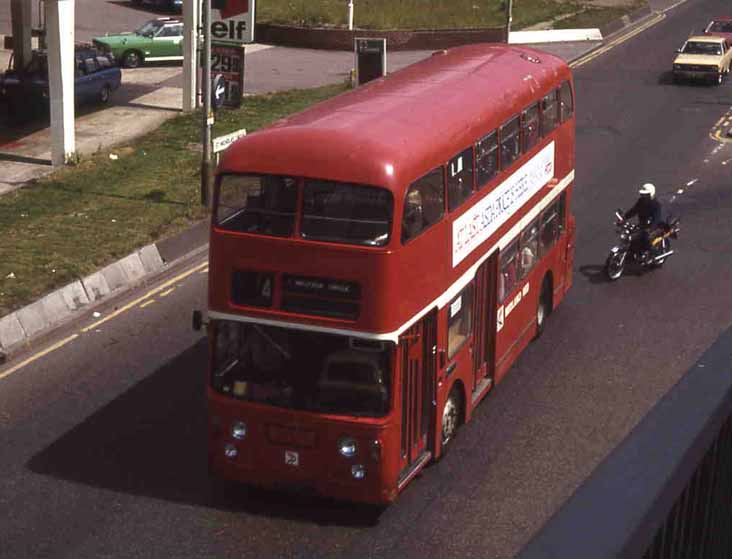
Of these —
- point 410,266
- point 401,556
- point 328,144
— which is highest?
point 328,144

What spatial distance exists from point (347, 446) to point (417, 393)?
46.7 inches

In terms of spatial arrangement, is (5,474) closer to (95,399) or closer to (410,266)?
(95,399)

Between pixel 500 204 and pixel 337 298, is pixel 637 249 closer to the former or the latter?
pixel 500 204

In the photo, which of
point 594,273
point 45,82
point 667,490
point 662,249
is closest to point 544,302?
point 594,273

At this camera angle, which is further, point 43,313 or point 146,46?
point 146,46

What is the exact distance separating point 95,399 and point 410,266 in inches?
217

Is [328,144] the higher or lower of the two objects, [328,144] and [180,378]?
the higher

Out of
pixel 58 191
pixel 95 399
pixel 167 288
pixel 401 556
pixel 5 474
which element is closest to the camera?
pixel 401 556

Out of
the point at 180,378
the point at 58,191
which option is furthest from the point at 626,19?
the point at 180,378

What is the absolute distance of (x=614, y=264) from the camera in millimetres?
21297

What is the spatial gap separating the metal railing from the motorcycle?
57.9 feet

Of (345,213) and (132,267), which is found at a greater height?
(345,213)

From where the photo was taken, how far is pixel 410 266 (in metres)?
12.3

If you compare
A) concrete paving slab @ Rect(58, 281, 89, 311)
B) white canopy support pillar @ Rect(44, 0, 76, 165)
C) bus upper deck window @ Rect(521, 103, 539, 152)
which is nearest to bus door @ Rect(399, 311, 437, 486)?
bus upper deck window @ Rect(521, 103, 539, 152)
